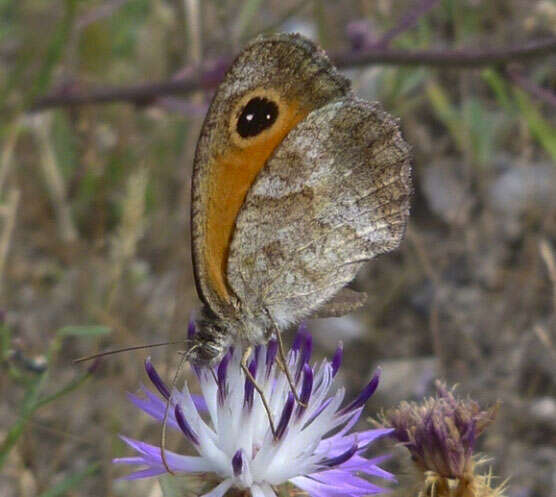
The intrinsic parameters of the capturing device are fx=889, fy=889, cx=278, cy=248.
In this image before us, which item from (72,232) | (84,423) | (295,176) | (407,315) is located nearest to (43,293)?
(72,232)

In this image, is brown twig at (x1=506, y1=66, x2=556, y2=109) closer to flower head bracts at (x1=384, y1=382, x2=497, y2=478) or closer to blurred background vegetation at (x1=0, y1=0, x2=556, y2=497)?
blurred background vegetation at (x1=0, y1=0, x2=556, y2=497)

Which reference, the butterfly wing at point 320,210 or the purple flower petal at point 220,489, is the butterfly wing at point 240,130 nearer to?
the butterfly wing at point 320,210

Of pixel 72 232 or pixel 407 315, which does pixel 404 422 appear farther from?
pixel 72 232

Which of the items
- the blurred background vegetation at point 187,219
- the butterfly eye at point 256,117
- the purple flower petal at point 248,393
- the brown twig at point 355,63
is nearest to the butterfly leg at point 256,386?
the purple flower petal at point 248,393

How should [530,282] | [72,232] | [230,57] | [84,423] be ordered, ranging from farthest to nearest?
[72,232]
[530,282]
[84,423]
[230,57]

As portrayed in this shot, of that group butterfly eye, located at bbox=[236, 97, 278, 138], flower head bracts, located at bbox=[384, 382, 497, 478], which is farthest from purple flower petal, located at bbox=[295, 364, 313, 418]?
butterfly eye, located at bbox=[236, 97, 278, 138]

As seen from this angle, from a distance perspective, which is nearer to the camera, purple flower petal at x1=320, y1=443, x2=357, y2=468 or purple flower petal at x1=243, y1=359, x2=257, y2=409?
purple flower petal at x1=320, y1=443, x2=357, y2=468
